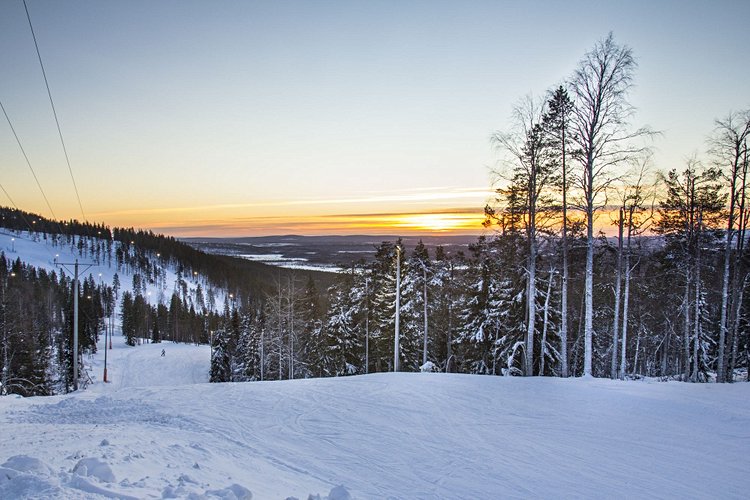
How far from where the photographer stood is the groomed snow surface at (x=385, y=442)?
18.2 feet

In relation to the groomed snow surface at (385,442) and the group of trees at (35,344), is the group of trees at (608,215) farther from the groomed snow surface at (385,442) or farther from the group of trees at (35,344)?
the group of trees at (35,344)

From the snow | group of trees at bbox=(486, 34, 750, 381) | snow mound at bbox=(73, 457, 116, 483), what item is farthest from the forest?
the snow

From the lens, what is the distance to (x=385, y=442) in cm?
801

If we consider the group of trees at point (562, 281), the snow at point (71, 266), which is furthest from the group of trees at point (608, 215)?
the snow at point (71, 266)

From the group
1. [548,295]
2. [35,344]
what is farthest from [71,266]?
[548,295]

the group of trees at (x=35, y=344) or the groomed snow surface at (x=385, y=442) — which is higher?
the groomed snow surface at (x=385, y=442)

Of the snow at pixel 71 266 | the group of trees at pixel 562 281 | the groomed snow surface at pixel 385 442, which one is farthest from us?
the snow at pixel 71 266

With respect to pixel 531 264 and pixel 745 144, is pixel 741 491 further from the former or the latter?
pixel 745 144

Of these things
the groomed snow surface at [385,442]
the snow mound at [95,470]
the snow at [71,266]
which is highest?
the snow mound at [95,470]

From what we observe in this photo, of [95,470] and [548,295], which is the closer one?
[95,470]

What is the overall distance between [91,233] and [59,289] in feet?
344

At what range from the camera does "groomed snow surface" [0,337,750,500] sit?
555 centimetres

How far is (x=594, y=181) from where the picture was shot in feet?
49.4

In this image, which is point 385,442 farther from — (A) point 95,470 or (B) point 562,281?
(B) point 562,281
